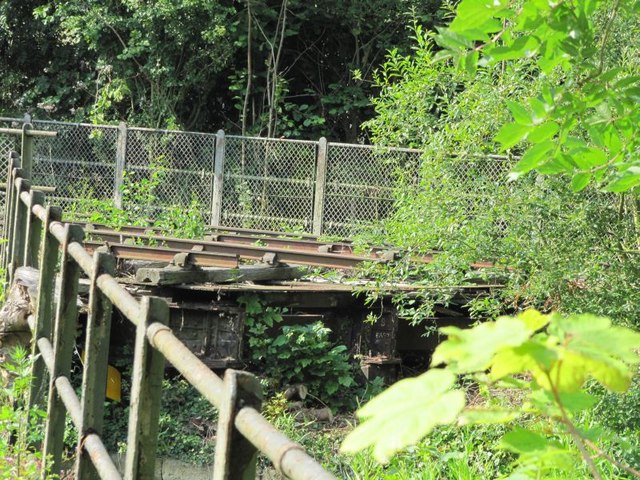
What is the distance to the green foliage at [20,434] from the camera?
12.9ft

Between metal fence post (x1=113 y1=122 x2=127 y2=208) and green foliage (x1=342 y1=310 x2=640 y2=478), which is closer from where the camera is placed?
green foliage (x1=342 y1=310 x2=640 y2=478)

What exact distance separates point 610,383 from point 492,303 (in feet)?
21.2

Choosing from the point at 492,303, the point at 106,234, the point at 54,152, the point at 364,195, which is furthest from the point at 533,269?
the point at 54,152

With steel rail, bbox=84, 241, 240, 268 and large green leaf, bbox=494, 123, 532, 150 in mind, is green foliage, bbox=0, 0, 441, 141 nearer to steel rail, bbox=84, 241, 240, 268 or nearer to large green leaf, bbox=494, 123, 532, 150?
steel rail, bbox=84, 241, 240, 268

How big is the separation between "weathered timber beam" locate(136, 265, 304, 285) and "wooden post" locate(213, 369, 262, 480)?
6.50m

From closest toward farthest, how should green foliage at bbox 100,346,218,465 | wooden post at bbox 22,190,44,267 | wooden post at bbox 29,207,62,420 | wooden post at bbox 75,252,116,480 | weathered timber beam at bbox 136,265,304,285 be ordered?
1. wooden post at bbox 75,252,116,480
2. wooden post at bbox 29,207,62,420
3. wooden post at bbox 22,190,44,267
4. green foliage at bbox 100,346,218,465
5. weathered timber beam at bbox 136,265,304,285

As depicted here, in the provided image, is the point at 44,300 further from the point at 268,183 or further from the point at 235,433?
the point at 268,183

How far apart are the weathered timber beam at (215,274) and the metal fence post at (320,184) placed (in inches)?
327

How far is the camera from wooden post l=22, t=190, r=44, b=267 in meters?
5.52

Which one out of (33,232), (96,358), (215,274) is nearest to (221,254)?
(215,274)

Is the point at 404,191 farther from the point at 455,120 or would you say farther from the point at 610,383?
the point at 610,383

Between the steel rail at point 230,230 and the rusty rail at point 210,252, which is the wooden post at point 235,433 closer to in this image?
the rusty rail at point 210,252

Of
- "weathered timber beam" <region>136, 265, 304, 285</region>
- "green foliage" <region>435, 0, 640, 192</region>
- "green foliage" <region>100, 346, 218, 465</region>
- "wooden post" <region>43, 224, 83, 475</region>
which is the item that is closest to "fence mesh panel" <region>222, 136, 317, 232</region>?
"weathered timber beam" <region>136, 265, 304, 285</region>

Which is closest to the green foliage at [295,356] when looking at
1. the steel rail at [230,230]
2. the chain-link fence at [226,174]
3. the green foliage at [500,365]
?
the steel rail at [230,230]
